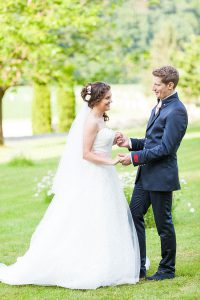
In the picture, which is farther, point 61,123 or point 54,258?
point 61,123

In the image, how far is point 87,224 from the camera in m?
5.93

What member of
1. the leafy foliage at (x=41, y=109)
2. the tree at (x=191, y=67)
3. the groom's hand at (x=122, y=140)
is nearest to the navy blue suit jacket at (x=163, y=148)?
the groom's hand at (x=122, y=140)

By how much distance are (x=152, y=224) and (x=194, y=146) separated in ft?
38.9

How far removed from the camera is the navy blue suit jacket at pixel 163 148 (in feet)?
18.3

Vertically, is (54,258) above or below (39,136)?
above

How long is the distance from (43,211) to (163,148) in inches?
213

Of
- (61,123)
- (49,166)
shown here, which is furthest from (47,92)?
(49,166)

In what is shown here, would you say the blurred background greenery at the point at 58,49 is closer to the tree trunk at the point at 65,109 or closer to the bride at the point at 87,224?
the tree trunk at the point at 65,109

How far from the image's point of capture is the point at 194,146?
2042 cm

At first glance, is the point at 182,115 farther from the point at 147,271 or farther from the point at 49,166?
the point at 49,166

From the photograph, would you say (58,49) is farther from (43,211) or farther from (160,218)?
(160,218)

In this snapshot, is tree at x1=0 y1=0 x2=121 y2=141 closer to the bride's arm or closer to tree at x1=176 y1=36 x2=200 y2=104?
the bride's arm

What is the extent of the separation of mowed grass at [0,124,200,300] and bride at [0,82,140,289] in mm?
131

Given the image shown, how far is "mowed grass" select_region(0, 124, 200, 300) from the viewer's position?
18.4 ft
